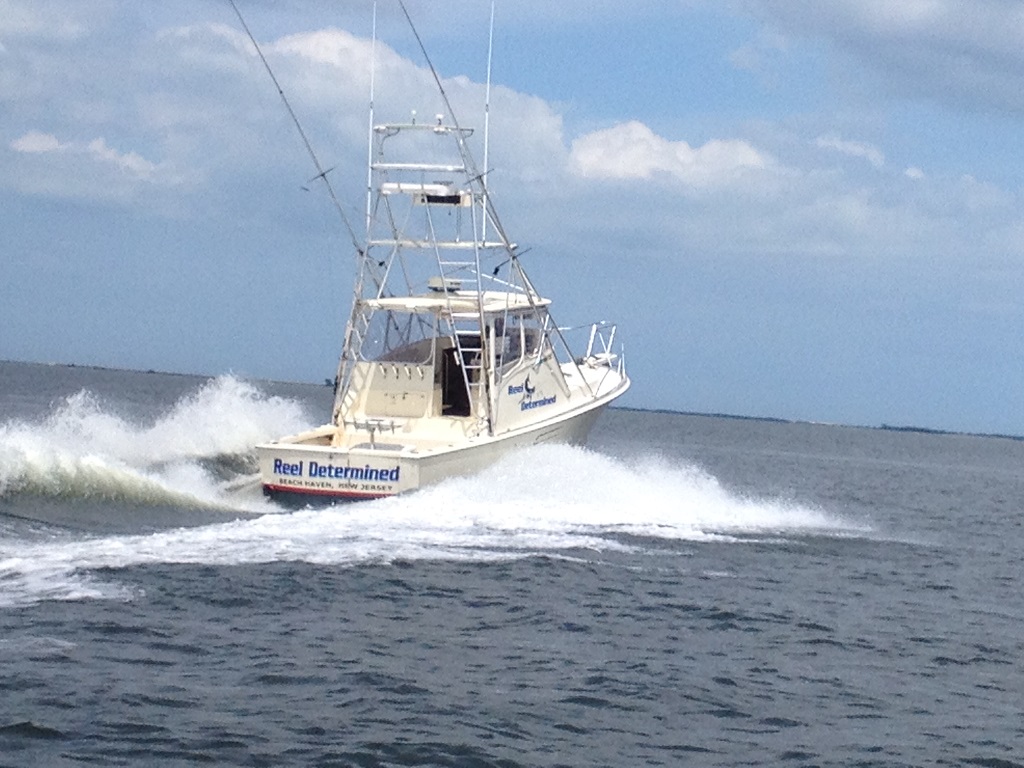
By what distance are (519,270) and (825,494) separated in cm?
1508

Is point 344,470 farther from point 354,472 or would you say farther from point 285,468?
point 285,468

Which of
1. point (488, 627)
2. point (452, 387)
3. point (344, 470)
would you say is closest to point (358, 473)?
point (344, 470)

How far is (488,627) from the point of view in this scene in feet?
43.2

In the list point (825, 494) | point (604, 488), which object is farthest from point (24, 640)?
point (825, 494)

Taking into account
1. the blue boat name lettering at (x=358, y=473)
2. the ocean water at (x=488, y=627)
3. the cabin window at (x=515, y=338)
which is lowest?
Result: the ocean water at (x=488, y=627)

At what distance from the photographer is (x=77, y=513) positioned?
18.4 meters

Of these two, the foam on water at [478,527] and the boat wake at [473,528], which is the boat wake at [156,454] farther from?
the foam on water at [478,527]

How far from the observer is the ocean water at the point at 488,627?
9625 millimetres

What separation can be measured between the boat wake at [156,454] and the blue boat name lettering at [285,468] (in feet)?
1.76

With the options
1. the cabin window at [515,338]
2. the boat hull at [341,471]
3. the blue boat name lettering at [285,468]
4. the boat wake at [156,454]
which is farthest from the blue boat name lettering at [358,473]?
the cabin window at [515,338]

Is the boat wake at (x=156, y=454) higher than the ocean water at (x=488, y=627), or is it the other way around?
the boat wake at (x=156, y=454)

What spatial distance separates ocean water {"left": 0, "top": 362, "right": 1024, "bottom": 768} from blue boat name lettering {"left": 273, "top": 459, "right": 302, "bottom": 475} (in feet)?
1.60

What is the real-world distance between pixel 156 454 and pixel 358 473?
23.8ft

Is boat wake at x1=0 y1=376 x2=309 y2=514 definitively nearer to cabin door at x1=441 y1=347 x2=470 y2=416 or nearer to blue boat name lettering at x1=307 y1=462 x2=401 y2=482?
blue boat name lettering at x1=307 y1=462 x2=401 y2=482
